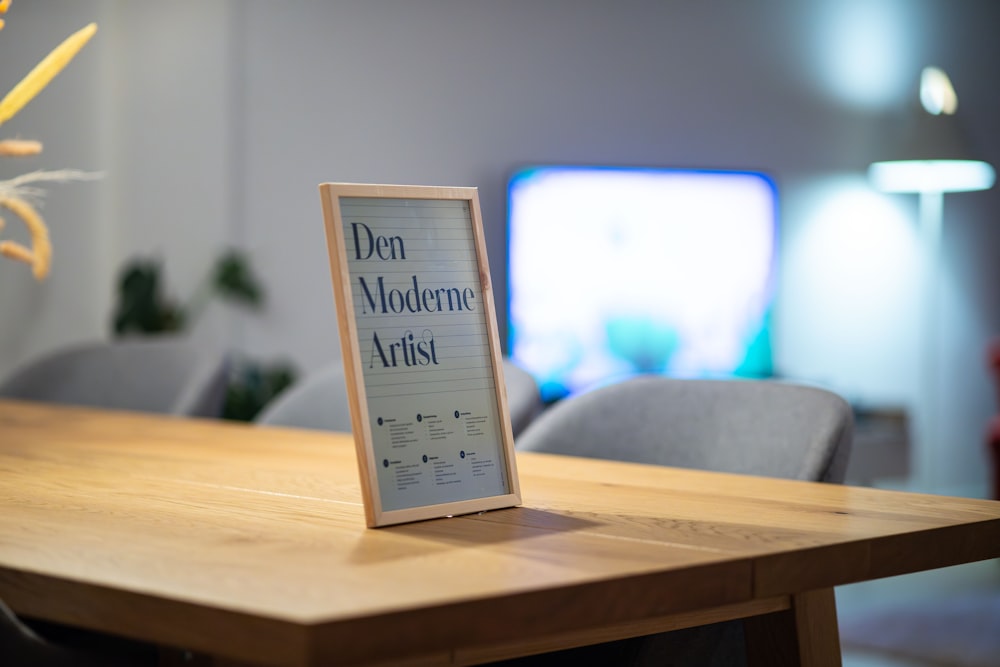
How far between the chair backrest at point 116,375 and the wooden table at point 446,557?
118cm

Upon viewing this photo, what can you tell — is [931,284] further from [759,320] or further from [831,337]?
[759,320]

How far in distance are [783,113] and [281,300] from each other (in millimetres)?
2500

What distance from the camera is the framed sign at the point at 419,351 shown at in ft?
3.21

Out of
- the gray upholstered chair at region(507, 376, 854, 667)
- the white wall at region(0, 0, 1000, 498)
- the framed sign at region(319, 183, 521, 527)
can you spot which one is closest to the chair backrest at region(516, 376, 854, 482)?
the gray upholstered chair at region(507, 376, 854, 667)

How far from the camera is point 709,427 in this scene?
5.10ft

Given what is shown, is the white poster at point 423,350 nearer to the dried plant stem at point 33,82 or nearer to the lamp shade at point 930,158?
the dried plant stem at point 33,82

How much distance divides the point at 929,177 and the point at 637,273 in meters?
1.46

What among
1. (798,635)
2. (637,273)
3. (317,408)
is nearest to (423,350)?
(798,635)

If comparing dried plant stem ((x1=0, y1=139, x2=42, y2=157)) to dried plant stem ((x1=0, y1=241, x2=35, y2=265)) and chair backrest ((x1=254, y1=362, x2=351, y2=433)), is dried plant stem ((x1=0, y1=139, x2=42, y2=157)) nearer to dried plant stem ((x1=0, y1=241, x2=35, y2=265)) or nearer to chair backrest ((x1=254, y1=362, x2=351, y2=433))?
dried plant stem ((x1=0, y1=241, x2=35, y2=265))

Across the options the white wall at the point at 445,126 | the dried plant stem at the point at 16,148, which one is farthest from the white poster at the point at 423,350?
the white wall at the point at 445,126

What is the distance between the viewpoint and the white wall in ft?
14.7

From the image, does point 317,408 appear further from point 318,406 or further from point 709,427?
point 709,427

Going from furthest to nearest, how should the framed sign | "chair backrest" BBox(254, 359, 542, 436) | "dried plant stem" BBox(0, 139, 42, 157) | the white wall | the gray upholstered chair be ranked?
the white wall < "chair backrest" BBox(254, 359, 542, 436) < the gray upholstered chair < "dried plant stem" BBox(0, 139, 42, 157) < the framed sign

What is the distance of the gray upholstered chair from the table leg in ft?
0.83
